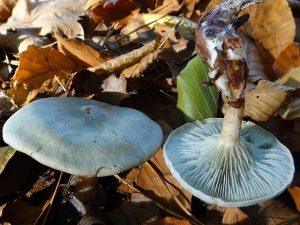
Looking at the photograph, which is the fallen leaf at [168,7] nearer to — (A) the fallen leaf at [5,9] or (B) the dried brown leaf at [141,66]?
(B) the dried brown leaf at [141,66]

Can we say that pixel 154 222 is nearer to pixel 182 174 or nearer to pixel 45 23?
pixel 182 174

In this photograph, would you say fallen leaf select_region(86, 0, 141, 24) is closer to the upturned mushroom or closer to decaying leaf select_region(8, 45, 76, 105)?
decaying leaf select_region(8, 45, 76, 105)

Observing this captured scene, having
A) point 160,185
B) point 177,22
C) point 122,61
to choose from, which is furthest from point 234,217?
point 177,22

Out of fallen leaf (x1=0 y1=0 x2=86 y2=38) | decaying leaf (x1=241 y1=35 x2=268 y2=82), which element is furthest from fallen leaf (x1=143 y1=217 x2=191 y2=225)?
fallen leaf (x1=0 y1=0 x2=86 y2=38)

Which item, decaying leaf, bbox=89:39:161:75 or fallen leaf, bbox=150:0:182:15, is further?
fallen leaf, bbox=150:0:182:15

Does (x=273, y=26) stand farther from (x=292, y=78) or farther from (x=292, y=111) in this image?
(x=292, y=111)

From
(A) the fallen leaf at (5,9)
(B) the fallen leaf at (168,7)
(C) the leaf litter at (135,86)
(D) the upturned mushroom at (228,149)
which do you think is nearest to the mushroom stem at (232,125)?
(D) the upturned mushroom at (228,149)
